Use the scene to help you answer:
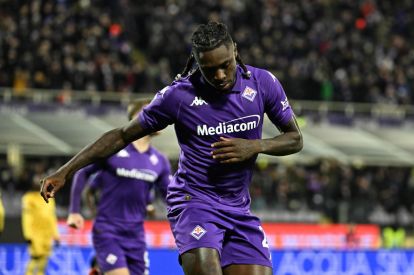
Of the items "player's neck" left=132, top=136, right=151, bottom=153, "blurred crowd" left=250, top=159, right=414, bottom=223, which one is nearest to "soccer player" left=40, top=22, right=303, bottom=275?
"player's neck" left=132, top=136, right=151, bottom=153

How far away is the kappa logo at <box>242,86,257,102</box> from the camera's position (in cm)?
594

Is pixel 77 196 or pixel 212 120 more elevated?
pixel 212 120

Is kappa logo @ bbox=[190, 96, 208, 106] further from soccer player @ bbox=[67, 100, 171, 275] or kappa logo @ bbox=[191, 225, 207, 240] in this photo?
soccer player @ bbox=[67, 100, 171, 275]

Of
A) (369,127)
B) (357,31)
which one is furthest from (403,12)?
(369,127)

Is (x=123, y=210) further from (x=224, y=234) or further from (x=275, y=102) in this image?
(x=275, y=102)

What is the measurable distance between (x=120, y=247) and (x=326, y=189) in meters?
16.4

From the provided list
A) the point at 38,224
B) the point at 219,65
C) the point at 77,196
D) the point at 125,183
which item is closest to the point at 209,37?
the point at 219,65

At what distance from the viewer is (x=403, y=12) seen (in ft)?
107

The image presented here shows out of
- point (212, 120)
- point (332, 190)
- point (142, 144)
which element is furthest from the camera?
point (332, 190)

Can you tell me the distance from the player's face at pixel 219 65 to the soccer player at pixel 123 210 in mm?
2856

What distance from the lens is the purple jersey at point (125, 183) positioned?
867 cm

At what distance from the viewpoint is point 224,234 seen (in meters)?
5.93

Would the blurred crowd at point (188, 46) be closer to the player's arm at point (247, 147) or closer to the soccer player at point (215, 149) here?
the soccer player at point (215, 149)

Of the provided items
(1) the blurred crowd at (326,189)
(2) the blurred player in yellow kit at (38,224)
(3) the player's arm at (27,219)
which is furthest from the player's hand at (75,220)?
(1) the blurred crowd at (326,189)
